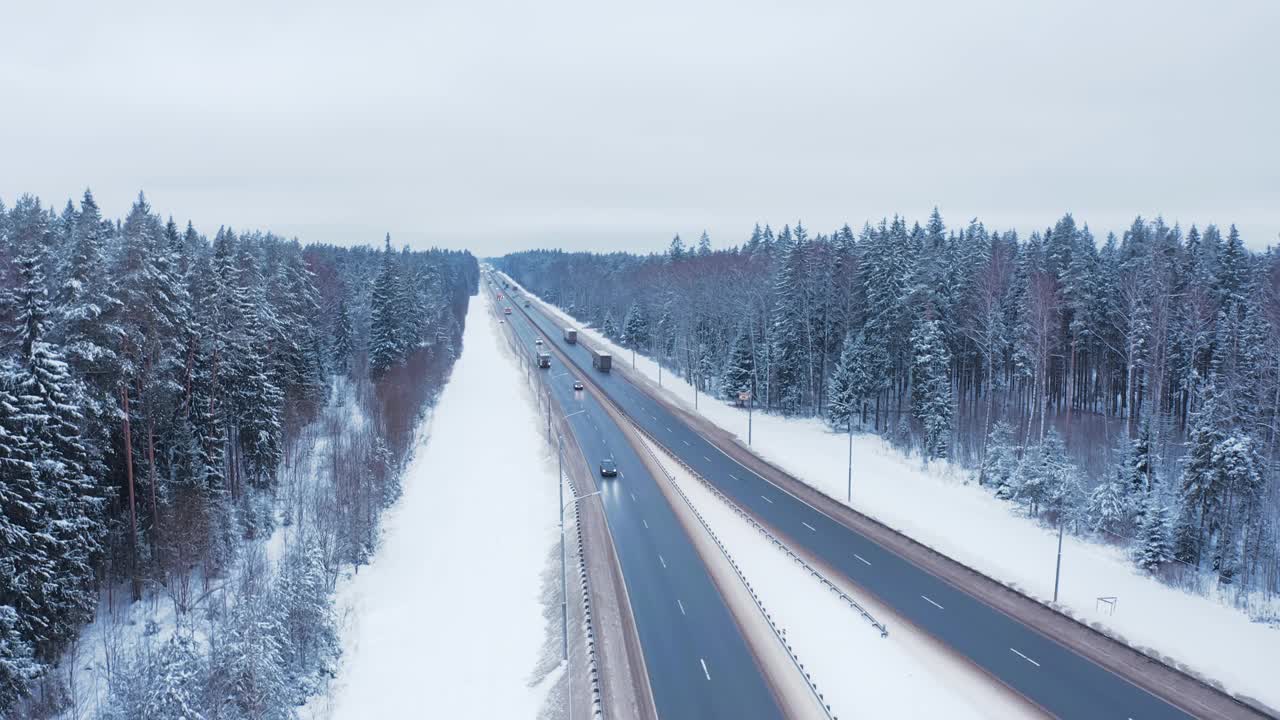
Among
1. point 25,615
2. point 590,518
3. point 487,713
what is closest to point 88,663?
point 25,615

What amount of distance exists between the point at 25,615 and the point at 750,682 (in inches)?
1020

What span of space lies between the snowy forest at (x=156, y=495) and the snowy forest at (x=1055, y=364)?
3899 centimetres

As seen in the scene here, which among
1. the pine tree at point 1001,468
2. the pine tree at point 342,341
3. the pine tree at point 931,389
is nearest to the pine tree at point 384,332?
the pine tree at point 342,341

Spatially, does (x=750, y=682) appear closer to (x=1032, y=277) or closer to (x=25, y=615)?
(x=25, y=615)

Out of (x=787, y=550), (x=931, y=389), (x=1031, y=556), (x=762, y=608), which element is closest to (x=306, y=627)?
(x=762, y=608)

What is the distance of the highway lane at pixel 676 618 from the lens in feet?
78.4

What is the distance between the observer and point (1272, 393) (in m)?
45.0

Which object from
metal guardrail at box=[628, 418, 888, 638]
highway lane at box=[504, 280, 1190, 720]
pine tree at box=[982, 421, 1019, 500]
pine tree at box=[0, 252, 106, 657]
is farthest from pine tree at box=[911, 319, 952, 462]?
pine tree at box=[0, 252, 106, 657]

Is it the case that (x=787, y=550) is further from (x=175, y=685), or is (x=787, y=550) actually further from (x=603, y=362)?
(x=603, y=362)

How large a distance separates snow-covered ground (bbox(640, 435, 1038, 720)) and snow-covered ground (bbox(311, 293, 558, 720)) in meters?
10.7

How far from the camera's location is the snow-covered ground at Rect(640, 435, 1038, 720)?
77.2 ft

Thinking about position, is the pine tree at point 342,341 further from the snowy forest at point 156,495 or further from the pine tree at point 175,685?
the pine tree at point 175,685

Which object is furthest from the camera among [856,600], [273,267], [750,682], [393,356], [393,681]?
[393,356]

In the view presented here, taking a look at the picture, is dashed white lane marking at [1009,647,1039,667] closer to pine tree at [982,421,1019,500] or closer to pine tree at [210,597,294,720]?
pine tree at [982,421,1019,500]
